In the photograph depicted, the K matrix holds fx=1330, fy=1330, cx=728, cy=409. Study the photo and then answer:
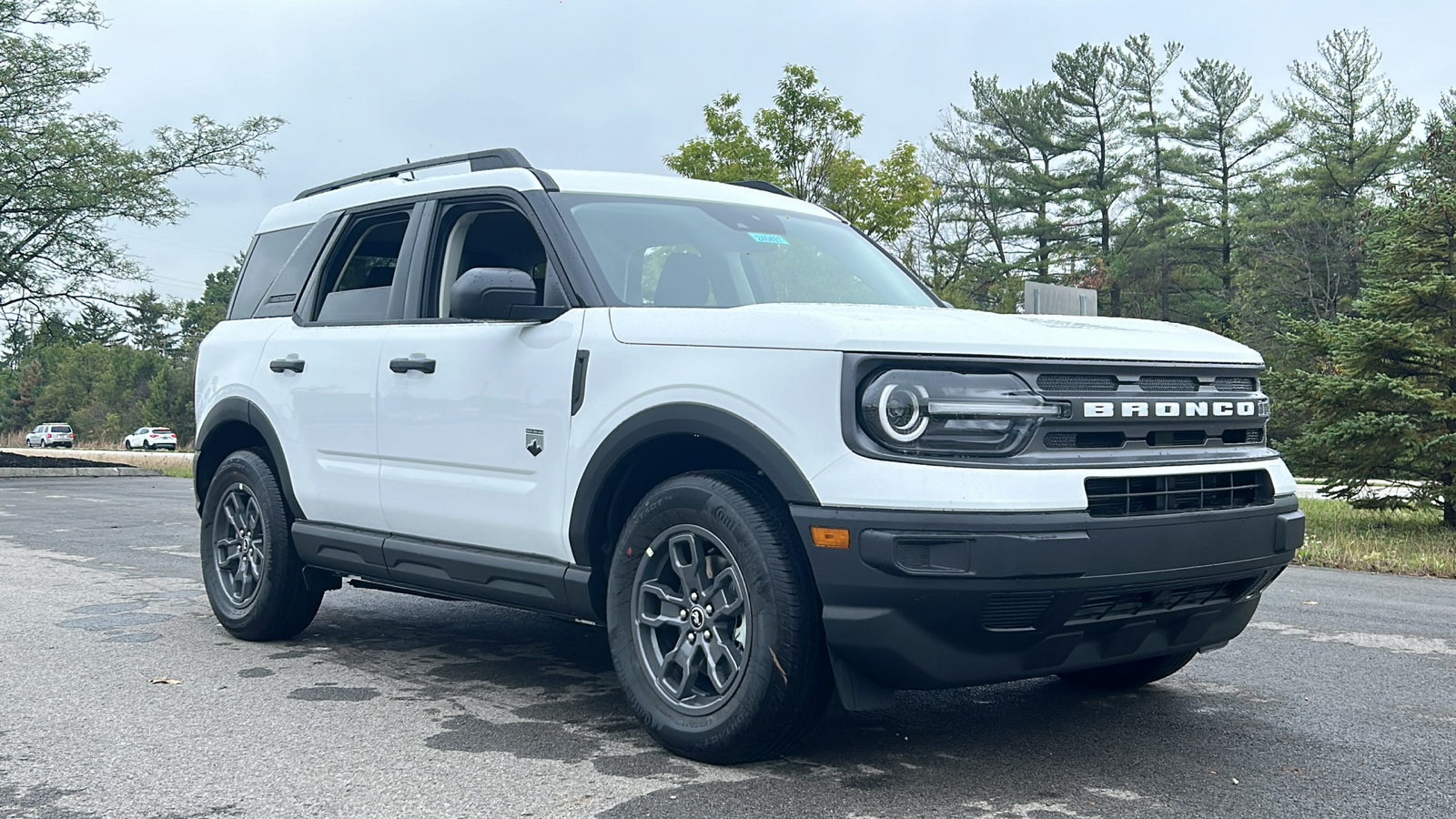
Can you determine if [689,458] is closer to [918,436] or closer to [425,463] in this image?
[918,436]

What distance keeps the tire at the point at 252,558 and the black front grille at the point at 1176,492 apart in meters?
3.84

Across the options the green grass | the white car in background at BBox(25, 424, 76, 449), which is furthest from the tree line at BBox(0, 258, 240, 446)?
the green grass

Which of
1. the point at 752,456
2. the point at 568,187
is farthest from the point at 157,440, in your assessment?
the point at 752,456

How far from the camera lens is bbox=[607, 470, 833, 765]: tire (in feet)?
12.5

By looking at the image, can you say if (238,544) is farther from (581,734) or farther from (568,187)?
(581,734)

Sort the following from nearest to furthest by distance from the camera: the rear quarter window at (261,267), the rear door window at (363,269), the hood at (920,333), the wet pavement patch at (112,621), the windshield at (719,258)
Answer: the hood at (920,333), the windshield at (719,258), the rear door window at (363,269), the rear quarter window at (261,267), the wet pavement patch at (112,621)

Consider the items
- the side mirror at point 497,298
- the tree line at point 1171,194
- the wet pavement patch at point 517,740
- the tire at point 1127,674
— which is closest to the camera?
the wet pavement patch at point 517,740

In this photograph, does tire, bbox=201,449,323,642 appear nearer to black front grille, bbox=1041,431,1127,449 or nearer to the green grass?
black front grille, bbox=1041,431,1127,449

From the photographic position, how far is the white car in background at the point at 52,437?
79.5 m

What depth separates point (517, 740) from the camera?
4375 mm

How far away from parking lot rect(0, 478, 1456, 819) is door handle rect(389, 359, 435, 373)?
1.25 meters

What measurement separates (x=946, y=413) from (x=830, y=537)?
465 mm

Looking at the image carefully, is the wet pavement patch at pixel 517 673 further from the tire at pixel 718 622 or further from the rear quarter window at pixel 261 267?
the rear quarter window at pixel 261 267

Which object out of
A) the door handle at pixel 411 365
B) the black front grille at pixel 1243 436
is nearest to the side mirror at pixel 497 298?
the door handle at pixel 411 365
